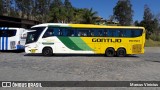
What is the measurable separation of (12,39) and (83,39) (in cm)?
725

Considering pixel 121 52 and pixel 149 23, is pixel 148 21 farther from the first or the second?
pixel 121 52

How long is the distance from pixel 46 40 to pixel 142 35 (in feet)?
27.0

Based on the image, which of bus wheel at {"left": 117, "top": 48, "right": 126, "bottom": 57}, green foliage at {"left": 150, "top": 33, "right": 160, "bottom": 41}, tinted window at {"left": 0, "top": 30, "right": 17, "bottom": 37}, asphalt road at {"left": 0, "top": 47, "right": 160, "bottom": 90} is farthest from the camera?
green foliage at {"left": 150, "top": 33, "right": 160, "bottom": 41}

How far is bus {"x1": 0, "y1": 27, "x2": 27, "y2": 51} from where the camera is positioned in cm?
2989

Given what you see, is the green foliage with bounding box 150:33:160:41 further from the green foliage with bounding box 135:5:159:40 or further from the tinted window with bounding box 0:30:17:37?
the tinted window with bounding box 0:30:17:37

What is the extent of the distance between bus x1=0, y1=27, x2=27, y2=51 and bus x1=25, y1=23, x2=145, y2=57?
343cm

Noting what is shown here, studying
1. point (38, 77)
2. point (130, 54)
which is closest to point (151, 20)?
point (130, 54)

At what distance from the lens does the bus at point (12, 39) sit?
29891mm

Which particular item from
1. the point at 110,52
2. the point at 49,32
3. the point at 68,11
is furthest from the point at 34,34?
the point at 68,11

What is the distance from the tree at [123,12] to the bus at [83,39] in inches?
1570

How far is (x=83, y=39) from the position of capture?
26.9 meters

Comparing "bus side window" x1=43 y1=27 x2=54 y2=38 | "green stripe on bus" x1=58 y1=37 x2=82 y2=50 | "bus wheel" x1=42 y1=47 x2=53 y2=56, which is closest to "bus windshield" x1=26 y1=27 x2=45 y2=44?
"bus side window" x1=43 y1=27 x2=54 y2=38

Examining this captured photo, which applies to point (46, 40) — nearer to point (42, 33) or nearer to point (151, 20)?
point (42, 33)

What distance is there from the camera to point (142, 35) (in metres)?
27.6
